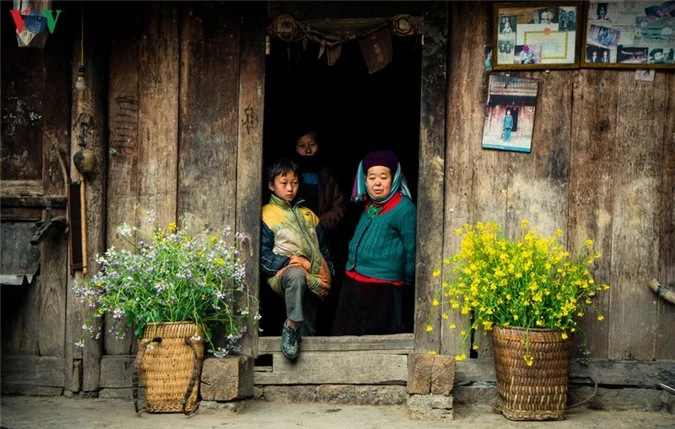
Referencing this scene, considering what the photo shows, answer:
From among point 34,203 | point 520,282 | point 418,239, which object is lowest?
point 520,282

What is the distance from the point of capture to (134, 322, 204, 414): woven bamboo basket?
6613 mm

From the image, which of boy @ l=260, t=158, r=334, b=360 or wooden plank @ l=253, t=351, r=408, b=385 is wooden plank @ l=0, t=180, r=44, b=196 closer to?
boy @ l=260, t=158, r=334, b=360

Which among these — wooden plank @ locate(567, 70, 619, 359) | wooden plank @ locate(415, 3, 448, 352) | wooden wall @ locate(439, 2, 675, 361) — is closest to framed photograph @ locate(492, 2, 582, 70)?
wooden wall @ locate(439, 2, 675, 361)

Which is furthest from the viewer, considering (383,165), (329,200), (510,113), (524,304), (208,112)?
(329,200)

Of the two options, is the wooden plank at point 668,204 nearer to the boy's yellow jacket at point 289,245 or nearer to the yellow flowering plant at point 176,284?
the boy's yellow jacket at point 289,245

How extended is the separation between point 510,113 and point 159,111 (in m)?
2.37

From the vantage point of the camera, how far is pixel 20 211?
730 cm

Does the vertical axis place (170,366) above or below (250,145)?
below

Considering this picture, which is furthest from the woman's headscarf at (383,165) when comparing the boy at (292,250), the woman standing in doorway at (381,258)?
the boy at (292,250)

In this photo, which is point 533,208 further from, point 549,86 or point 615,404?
point 615,404

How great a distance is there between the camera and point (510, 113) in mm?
6895

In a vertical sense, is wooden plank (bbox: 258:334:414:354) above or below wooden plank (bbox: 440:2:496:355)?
below

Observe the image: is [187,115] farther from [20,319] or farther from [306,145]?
[20,319]

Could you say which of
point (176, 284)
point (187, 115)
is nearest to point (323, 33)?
point (187, 115)
